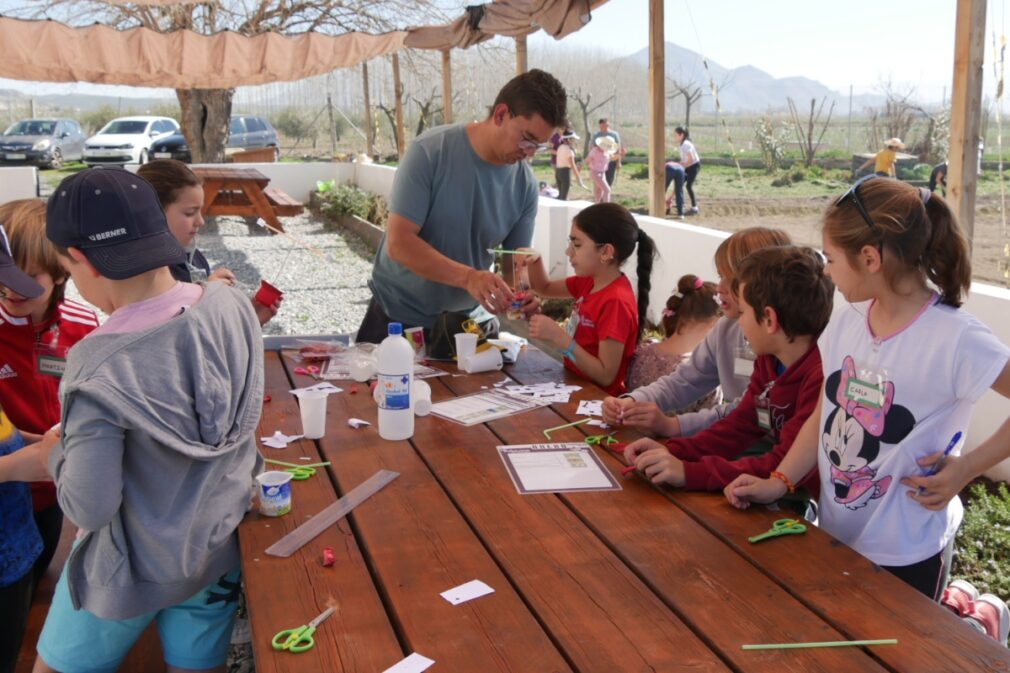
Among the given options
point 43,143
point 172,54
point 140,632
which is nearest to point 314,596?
point 140,632

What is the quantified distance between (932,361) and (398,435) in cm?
127

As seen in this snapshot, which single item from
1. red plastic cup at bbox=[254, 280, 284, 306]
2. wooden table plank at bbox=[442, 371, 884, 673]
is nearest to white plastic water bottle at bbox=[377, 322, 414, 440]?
wooden table plank at bbox=[442, 371, 884, 673]

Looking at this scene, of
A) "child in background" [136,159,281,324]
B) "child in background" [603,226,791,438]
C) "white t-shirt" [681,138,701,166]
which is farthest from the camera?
"white t-shirt" [681,138,701,166]

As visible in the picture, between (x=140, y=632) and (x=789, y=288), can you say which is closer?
(x=140, y=632)

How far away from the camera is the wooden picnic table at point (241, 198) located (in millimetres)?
9094

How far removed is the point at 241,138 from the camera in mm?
23688

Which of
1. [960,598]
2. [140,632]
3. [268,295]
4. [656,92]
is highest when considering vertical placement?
[656,92]

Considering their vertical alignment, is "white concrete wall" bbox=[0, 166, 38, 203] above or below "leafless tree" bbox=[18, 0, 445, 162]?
below

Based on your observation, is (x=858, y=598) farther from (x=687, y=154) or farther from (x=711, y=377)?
(x=687, y=154)

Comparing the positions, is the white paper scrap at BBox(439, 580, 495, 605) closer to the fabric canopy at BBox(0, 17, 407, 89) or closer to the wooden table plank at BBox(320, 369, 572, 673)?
the wooden table plank at BBox(320, 369, 572, 673)

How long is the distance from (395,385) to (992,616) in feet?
5.59

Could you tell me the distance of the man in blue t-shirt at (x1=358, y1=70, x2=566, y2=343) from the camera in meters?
2.85

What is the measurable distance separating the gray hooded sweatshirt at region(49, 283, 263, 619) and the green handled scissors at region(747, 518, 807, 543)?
3.35 ft

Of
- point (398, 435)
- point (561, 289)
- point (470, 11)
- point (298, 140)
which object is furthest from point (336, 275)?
point (298, 140)
